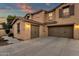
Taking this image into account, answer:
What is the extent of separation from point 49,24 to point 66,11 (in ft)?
3.64

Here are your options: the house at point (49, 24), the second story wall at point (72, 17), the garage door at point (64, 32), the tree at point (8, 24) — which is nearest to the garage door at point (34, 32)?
the house at point (49, 24)

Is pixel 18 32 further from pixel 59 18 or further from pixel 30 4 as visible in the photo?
pixel 59 18

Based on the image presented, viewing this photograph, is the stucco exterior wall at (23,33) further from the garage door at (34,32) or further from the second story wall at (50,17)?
the second story wall at (50,17)

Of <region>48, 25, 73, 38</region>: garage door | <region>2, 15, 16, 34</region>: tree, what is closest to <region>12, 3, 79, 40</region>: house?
<region>48, 25, 73, 38</region>: garage door

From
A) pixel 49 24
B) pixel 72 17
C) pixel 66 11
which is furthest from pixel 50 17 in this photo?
pixel 72 17

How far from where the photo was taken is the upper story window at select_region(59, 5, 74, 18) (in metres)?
4.68

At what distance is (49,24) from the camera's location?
5.08 meters

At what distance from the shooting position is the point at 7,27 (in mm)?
3334

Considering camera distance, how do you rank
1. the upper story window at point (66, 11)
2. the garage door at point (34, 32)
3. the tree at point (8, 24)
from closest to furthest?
1. the tree at point (8, 24)
2. the garage door at point (34, 32)
3. the upper story window at point (66, 11)

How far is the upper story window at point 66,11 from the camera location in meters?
4.68

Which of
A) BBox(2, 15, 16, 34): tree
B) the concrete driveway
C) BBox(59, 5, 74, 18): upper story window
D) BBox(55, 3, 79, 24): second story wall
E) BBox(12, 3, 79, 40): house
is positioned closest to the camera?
the concrete driveway

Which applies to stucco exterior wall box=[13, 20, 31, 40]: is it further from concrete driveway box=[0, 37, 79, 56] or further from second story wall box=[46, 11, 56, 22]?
second story wall box=[46, 11, 56, 22]

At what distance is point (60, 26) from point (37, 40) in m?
2.10

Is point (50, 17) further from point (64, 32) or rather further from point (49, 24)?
point (64, 32)
